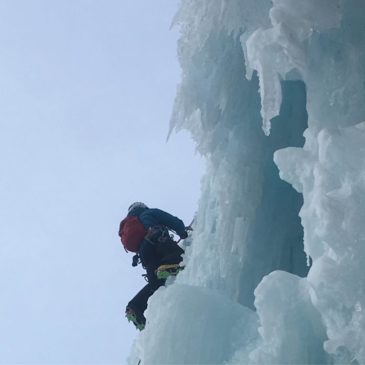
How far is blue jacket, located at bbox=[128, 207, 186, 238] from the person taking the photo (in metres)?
7.31

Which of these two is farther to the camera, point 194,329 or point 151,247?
point 151,247

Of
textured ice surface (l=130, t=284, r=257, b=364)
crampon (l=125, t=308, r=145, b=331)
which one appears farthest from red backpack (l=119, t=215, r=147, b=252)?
textured ice surface (l=130, t=284, r=257, b=364)

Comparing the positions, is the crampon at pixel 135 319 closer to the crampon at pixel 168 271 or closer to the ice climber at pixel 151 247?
the ice climber at pixel 151 247

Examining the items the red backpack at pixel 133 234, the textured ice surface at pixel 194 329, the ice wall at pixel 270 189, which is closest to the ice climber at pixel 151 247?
the red backpack at pixel 133 234

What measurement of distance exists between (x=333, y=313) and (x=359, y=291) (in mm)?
199

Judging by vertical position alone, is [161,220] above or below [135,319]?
above

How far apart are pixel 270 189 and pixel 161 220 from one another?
5.99 ft

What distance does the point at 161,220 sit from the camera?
7.37m

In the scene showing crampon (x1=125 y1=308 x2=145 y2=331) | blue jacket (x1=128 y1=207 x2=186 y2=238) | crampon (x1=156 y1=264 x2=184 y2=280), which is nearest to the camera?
crampon (x1=156 y1=264 x2=184 y2=280)

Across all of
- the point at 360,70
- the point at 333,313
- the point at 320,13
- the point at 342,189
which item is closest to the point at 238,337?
the point at 333,313

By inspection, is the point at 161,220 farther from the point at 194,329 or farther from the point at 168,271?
the point at 194,329

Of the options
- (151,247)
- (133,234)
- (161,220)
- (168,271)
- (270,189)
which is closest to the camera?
(270,189)

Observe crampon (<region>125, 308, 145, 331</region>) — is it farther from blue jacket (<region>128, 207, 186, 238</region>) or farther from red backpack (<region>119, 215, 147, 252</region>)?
blue jacket (<region>128, 207, 186, 238</region>)

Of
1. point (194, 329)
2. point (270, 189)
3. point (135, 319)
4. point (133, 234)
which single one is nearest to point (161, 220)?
point (133, 234)
